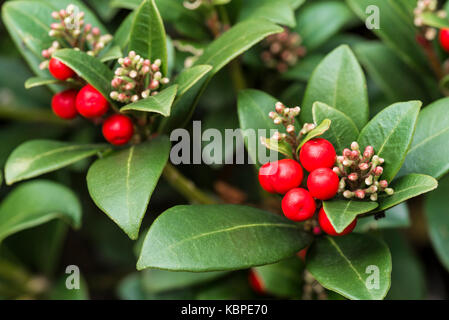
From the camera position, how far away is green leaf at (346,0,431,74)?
1.91m

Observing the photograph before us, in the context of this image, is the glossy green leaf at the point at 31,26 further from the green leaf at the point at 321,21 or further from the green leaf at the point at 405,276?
the green leaf at the point at 405,276

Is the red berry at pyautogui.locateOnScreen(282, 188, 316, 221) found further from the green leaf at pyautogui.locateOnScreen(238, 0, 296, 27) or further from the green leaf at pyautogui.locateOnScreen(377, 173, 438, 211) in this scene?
the green leaf at pyautogui.locateOnScreen(238, 0, 296, 27)

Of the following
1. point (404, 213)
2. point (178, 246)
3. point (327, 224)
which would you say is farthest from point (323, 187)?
point (404, 213)

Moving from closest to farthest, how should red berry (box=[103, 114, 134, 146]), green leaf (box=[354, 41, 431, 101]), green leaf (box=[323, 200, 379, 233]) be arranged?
green leaf (box=[323, 200, 379, 233]) → red berry (box=[103, 114, 134, 146]) → green leaf (box=[354, 41, 431, 101])

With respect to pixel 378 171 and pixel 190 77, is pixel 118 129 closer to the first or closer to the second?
pixel 190 77

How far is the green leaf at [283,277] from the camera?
1830mm

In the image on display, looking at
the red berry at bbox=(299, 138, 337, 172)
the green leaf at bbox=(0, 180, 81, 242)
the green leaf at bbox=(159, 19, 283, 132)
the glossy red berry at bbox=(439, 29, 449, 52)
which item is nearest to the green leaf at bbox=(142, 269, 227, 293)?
the green leaf at bbox=(0, 180, 81, 242)

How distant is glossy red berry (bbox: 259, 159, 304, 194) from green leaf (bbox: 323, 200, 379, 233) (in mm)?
105

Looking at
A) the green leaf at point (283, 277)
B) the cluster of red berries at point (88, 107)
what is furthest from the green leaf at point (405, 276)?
the cluster of red berries at point (88, 107)

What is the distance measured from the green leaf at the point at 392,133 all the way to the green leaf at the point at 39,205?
1231 millimetres

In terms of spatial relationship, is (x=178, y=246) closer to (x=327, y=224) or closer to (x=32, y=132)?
(x=327, y=224)
